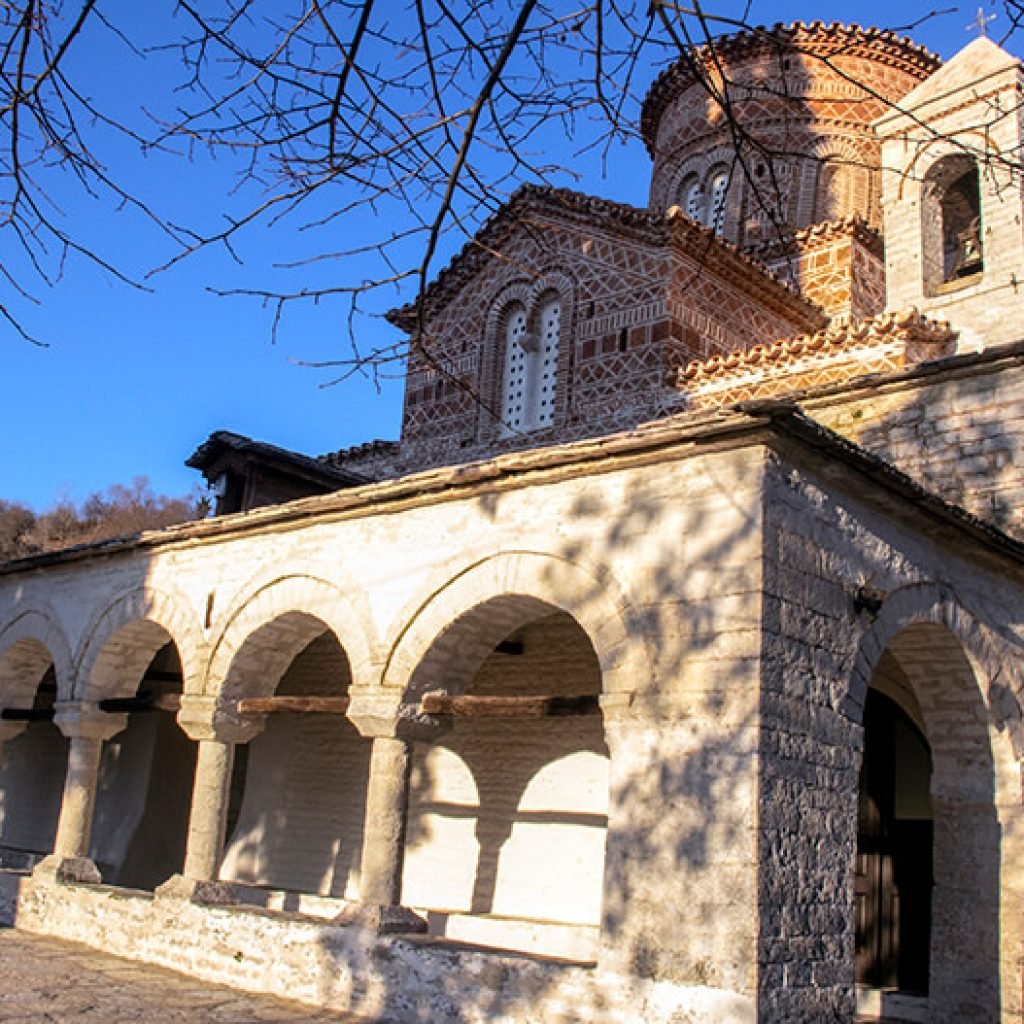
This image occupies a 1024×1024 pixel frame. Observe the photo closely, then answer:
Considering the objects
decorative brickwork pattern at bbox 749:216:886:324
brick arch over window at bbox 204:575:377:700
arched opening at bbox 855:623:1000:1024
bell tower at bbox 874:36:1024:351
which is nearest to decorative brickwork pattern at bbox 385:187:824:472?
decorative brickwork pattern at bbox 749:216:886:324

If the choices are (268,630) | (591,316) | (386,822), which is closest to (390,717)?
(386,822)

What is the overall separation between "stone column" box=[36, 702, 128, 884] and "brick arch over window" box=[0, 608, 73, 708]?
0.85 meters

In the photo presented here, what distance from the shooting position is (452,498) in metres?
6.59

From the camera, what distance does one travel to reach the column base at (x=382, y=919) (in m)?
6.16

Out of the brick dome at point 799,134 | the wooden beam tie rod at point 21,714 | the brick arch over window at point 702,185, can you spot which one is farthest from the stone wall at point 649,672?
the brick arch over window at point 702,185

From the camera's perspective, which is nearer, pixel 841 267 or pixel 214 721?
pixel 214 721

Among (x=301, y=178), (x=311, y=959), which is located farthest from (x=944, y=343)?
(x=301, y=178)

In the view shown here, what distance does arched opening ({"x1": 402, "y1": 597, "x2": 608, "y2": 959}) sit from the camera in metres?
8.04

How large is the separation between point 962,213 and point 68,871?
9734 millimetres

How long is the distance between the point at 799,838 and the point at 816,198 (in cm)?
1237

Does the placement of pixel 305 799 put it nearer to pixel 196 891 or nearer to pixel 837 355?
pixel 196 891

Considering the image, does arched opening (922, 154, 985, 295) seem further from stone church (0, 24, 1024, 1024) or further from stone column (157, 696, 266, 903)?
stone column (157, 696, 266, 903)

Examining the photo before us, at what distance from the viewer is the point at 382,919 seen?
20.3 ft

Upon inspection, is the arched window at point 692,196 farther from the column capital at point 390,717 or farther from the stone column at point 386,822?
the stone column at point 386,822
